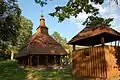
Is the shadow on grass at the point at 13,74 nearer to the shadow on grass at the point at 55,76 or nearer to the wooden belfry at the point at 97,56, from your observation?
the shadow on grass at the point at 55,76

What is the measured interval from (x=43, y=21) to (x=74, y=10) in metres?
34.6

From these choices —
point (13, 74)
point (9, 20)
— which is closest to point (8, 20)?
point (9, 20)

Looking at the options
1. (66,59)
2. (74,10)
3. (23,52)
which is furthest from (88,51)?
(66,59)

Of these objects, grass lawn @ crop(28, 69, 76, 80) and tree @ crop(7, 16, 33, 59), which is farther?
tree @ crop(7, 16, 33, 59)

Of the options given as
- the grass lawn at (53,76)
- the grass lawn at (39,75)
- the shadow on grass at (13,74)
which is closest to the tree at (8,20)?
the shadow on grass at (13,74)

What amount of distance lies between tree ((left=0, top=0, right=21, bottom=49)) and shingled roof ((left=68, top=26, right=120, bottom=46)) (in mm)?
19750

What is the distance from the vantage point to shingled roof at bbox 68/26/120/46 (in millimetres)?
26688

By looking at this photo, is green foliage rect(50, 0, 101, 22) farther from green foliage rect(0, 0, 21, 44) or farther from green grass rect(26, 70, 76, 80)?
green foliage rect(0, 0, 21, 44)

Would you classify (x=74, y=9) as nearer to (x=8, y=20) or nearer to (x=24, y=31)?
(x=8, y=20)

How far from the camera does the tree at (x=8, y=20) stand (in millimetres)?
47062

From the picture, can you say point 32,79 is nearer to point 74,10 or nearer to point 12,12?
point 74,10

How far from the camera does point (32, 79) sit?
31000 mm

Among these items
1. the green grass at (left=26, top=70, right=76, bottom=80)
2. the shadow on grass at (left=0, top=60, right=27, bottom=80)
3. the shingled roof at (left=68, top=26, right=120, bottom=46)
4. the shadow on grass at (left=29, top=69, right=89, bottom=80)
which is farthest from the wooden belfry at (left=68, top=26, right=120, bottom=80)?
the shadow on grass at (left=0, top=60, right=27, bottom=80)

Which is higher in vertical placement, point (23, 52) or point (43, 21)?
point (43, 21)
